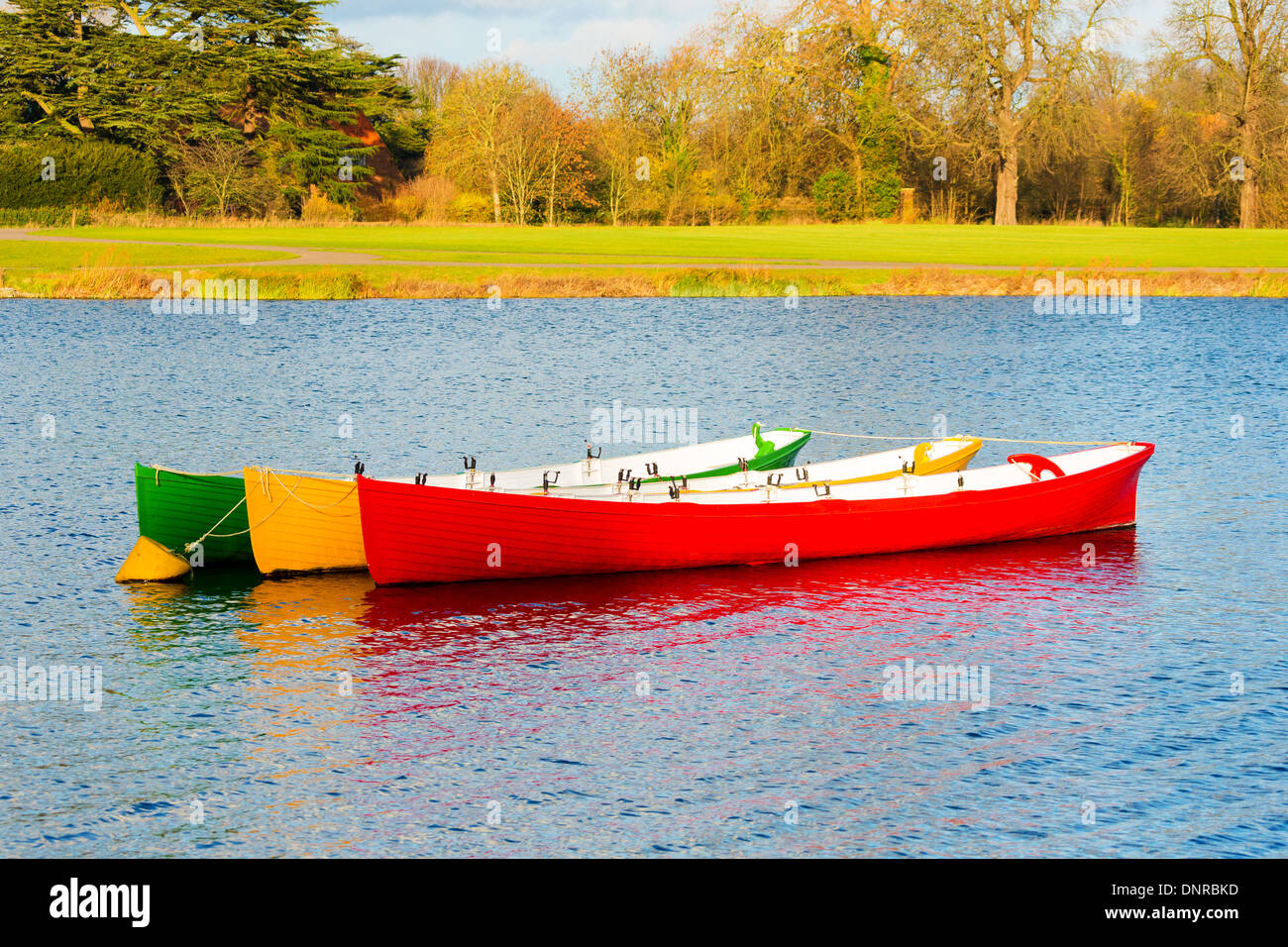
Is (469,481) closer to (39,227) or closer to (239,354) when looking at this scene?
(239,354)

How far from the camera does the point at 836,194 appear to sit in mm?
95375

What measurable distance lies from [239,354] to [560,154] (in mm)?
50804

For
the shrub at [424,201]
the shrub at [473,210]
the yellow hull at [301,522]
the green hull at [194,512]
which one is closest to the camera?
the yellow hull at [301,522]

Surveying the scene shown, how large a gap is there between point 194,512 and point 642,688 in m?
7.97

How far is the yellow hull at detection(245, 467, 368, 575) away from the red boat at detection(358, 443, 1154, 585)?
120cm

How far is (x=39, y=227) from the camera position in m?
77.3

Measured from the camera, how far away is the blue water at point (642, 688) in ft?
39.3
